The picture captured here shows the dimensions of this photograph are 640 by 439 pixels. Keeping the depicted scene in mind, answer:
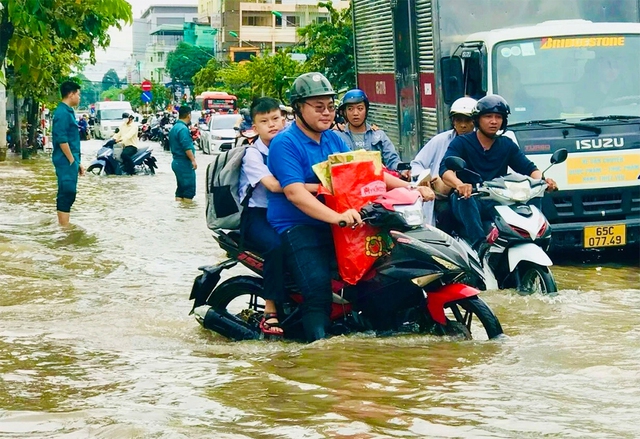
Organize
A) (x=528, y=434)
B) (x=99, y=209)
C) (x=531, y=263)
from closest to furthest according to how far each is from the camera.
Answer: (x=528, y=434) < (x=531, y=263) < (x=99, y=209)

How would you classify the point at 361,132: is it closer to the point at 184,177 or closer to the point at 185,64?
the point at 184,177

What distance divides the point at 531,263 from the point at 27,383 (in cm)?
391

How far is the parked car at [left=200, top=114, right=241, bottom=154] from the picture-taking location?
122 feet

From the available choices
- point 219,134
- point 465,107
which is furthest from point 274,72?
point 465,107

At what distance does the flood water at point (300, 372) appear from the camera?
5.25 metres

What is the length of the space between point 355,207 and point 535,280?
8.13 feet

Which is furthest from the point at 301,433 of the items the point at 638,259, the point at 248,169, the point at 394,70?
the point at 394,70

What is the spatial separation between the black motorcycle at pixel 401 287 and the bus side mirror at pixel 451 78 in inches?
202

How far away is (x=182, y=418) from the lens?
5.40 meters

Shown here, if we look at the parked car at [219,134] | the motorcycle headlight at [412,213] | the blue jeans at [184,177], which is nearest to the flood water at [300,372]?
the motorcycle headlight at [412,213]

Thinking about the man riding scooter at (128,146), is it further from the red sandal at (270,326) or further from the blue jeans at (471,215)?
the red sandal at (270,326)

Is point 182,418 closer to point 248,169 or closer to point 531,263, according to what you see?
point 248,169

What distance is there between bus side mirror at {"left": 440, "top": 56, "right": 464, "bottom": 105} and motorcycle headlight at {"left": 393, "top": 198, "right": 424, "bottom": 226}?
18.4ft

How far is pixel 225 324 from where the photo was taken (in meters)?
7.75
